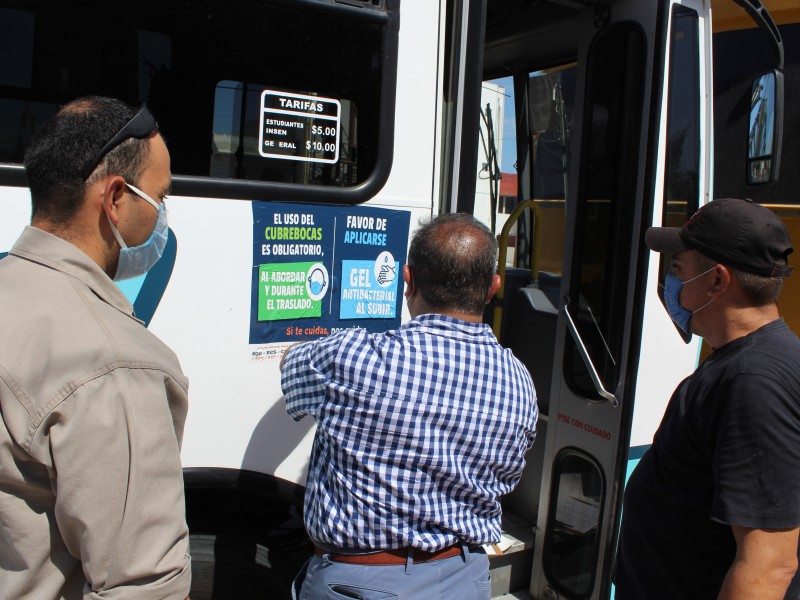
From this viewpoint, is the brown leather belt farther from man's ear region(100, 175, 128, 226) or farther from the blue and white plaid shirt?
man's ear region(100, 175, 128, 226)

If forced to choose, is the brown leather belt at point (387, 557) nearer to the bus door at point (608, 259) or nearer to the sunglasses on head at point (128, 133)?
the sunglasses on head at point (128, 133)

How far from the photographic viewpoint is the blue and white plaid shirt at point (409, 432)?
157 centimetres

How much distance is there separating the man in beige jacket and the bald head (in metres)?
0.69

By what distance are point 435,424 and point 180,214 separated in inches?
33.9

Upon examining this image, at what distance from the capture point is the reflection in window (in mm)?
2742

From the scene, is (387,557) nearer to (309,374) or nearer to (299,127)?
(309,374)

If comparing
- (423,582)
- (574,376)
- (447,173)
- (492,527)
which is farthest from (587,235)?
(423,582)

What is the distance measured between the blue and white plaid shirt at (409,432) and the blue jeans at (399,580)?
0.06m

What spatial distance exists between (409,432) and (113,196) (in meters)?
0.80

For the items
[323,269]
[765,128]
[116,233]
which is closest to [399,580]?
[323,269]

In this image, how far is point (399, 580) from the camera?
1.61m

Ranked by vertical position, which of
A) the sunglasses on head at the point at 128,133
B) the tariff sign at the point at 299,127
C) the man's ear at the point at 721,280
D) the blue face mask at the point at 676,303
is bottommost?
the blue face mask at the point at 676,303

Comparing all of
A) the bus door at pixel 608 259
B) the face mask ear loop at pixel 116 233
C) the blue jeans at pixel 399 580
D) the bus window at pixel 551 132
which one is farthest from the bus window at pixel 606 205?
the face mask ear loop at pixel 116 233

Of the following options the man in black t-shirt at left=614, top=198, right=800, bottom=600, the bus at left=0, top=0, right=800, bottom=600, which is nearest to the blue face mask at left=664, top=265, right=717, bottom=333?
the man in black t-shirt at left=614, top=198, right=800, bottom=600
